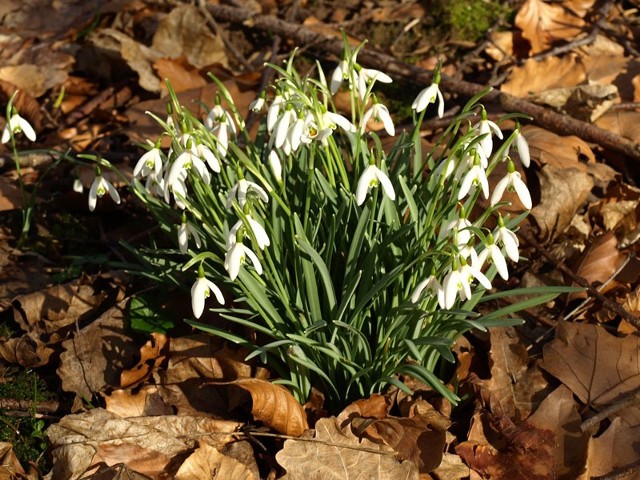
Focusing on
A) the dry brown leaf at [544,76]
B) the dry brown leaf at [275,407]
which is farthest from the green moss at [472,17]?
the dry brown leaf at [275,407]

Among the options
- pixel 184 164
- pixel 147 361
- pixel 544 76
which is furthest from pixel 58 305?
pixel 544 76

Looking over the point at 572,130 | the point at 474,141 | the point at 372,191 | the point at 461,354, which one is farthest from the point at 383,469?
the point at 572,130

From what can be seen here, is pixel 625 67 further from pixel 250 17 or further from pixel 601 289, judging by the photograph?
pixel 250 17

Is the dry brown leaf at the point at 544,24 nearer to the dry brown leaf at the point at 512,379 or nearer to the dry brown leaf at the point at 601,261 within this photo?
the dry brown leaf at the point at 601,261

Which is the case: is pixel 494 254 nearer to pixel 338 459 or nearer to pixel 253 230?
pixel 253 230

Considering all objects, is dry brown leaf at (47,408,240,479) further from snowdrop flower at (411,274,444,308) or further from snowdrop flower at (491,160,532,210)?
snowdrop flower at (491,160,532,210)

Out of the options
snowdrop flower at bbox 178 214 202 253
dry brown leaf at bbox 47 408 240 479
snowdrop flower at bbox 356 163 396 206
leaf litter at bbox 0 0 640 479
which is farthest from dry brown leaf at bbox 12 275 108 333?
snowdrop flower at bbox 356 163 396 206

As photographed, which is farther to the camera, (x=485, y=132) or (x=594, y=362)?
(x=594, y=362)
